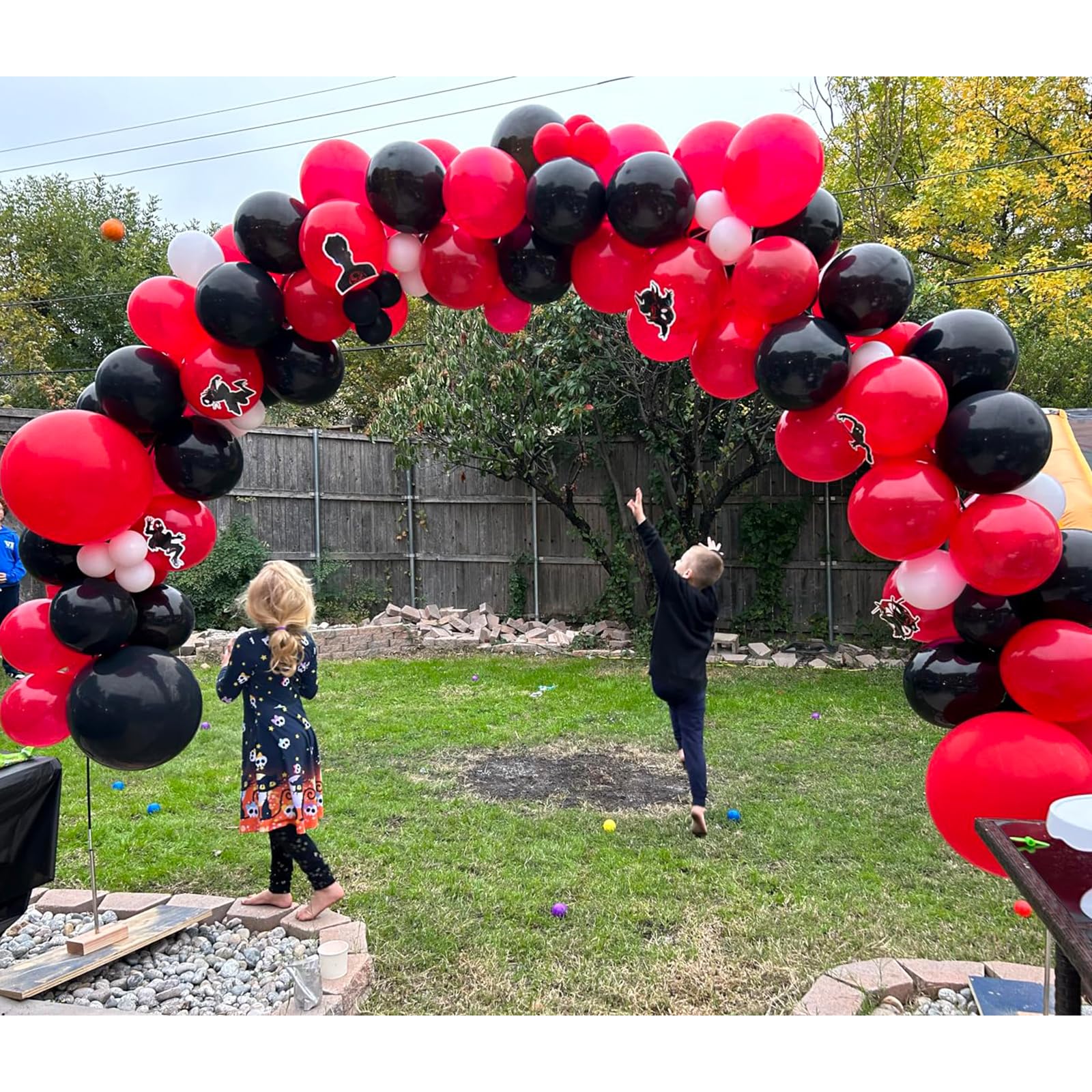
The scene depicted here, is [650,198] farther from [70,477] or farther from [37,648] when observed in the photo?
[37,648]

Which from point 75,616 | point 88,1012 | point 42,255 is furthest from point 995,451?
point 42,255

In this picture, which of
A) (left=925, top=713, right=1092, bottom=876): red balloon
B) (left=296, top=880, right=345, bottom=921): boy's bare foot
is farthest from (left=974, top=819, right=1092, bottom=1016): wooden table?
(left=296, top=880, right=345, bottom=921): boy's bare foot

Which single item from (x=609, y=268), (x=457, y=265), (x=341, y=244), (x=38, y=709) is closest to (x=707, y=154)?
(x=609, y=268)

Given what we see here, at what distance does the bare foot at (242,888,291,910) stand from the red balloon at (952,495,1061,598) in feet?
9.08

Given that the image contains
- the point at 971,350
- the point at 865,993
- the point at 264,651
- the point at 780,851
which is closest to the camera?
the point at 971,350

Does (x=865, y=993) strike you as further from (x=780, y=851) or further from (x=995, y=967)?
(x=780, y=851)

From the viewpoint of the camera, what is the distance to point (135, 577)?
2.88 meters

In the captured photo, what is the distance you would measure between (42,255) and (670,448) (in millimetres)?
17692

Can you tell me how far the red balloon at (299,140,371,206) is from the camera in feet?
9.13

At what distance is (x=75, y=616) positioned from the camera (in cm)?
273

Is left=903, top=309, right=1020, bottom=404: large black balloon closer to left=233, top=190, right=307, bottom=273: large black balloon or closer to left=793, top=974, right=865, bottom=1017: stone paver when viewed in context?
left=793, top=974, right=865, bottom=1017: stone paver

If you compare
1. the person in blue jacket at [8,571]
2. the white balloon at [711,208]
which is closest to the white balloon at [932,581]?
the white balloon at [711,208]

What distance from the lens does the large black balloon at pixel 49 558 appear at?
112 inches

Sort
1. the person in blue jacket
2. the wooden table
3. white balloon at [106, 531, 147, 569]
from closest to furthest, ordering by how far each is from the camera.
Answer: the wooden table → white balloon at [106, 531, 147, 569] → the person in blue jacket
